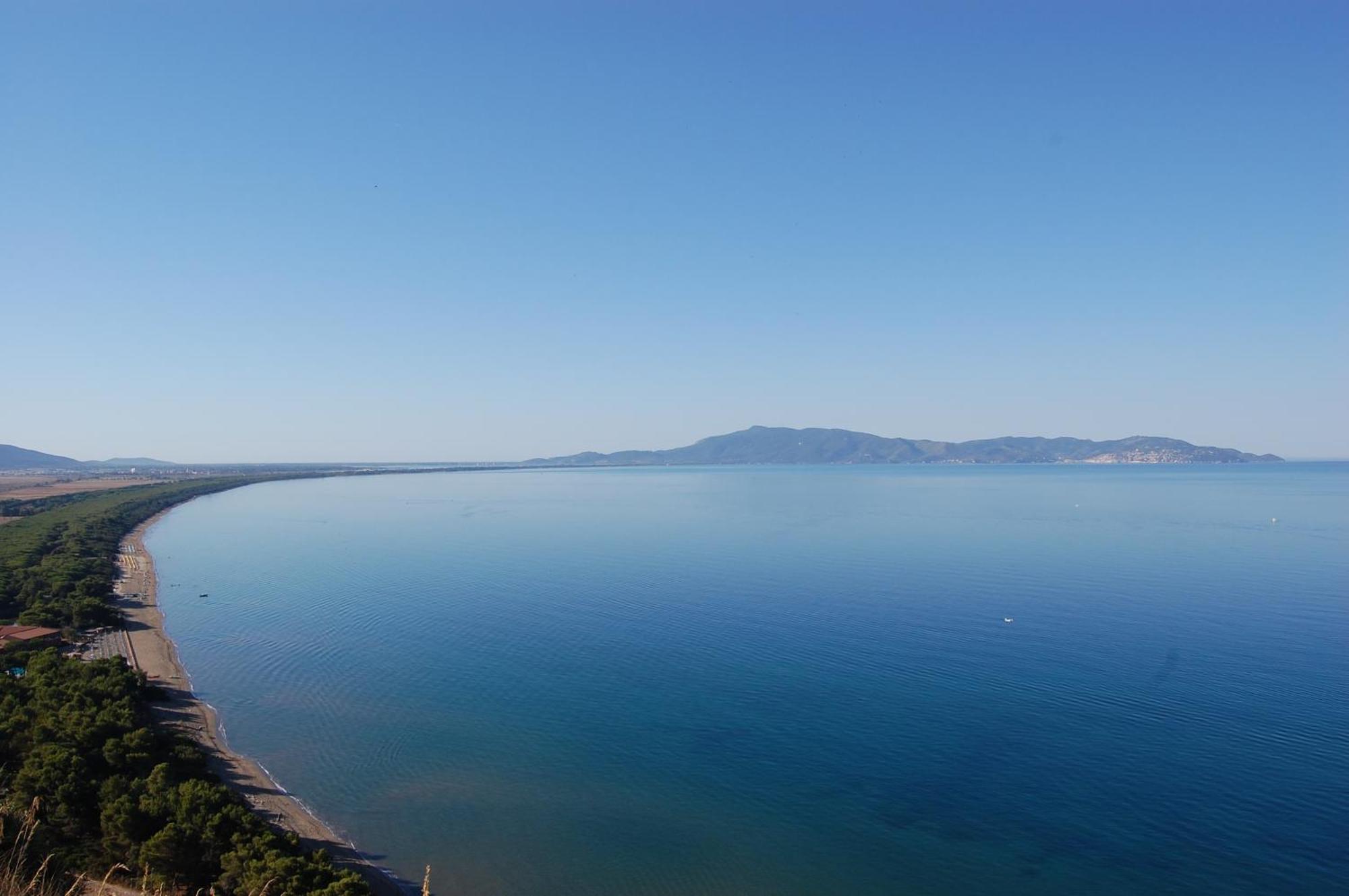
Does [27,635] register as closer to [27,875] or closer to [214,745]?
[214,745]

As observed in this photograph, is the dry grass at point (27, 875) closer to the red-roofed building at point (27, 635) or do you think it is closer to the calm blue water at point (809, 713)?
the calm blue water at point (809, 713)

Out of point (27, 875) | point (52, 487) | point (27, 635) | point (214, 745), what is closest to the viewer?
point (27, 875)

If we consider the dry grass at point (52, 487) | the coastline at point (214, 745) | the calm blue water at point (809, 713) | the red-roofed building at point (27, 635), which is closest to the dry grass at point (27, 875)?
the coastline at point (214, 745)

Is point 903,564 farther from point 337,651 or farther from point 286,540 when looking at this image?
point 286,540

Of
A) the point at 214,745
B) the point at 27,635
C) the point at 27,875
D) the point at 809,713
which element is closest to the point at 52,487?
the point at 27,635

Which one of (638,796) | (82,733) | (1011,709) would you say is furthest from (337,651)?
(1011,709)

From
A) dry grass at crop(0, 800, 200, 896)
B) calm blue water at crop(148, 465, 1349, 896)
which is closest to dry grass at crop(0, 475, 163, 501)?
calm blue water at crop(148, 465, 1349, 896)
